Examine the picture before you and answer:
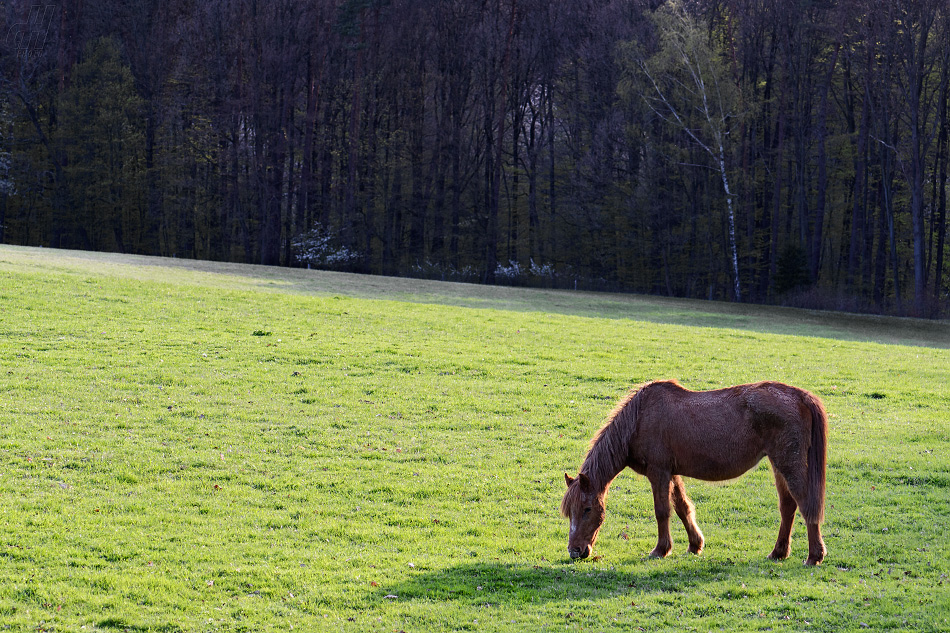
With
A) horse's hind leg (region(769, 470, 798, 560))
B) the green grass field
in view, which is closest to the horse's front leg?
the green grass field

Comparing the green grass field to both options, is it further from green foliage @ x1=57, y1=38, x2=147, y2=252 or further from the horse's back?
green foliage @ x1=57, y1=38, x2=147, y2=252

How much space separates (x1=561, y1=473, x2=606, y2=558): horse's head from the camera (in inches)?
312

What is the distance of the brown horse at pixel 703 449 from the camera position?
766cm

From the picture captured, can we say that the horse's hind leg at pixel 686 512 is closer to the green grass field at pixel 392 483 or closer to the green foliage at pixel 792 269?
the green grass field at pixel 392 483

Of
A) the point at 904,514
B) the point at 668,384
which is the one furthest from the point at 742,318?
the point at 668,384

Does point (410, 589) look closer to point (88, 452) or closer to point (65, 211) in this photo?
point (88, 452)

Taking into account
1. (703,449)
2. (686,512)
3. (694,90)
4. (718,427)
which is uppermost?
(694,90)

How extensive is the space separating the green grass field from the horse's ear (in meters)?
0.80

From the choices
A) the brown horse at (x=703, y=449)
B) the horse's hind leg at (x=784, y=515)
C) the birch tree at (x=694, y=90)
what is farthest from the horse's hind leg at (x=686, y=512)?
the birch tree at (x=694, y=90)

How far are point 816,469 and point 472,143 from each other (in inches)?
2163

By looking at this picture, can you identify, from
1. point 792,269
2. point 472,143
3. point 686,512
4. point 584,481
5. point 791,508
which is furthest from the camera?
point 472,143

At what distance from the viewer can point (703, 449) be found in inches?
315

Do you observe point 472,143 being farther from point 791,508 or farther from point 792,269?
point 791,508

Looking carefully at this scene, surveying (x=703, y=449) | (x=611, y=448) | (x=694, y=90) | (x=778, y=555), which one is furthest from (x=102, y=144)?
(x=778, y=555)
